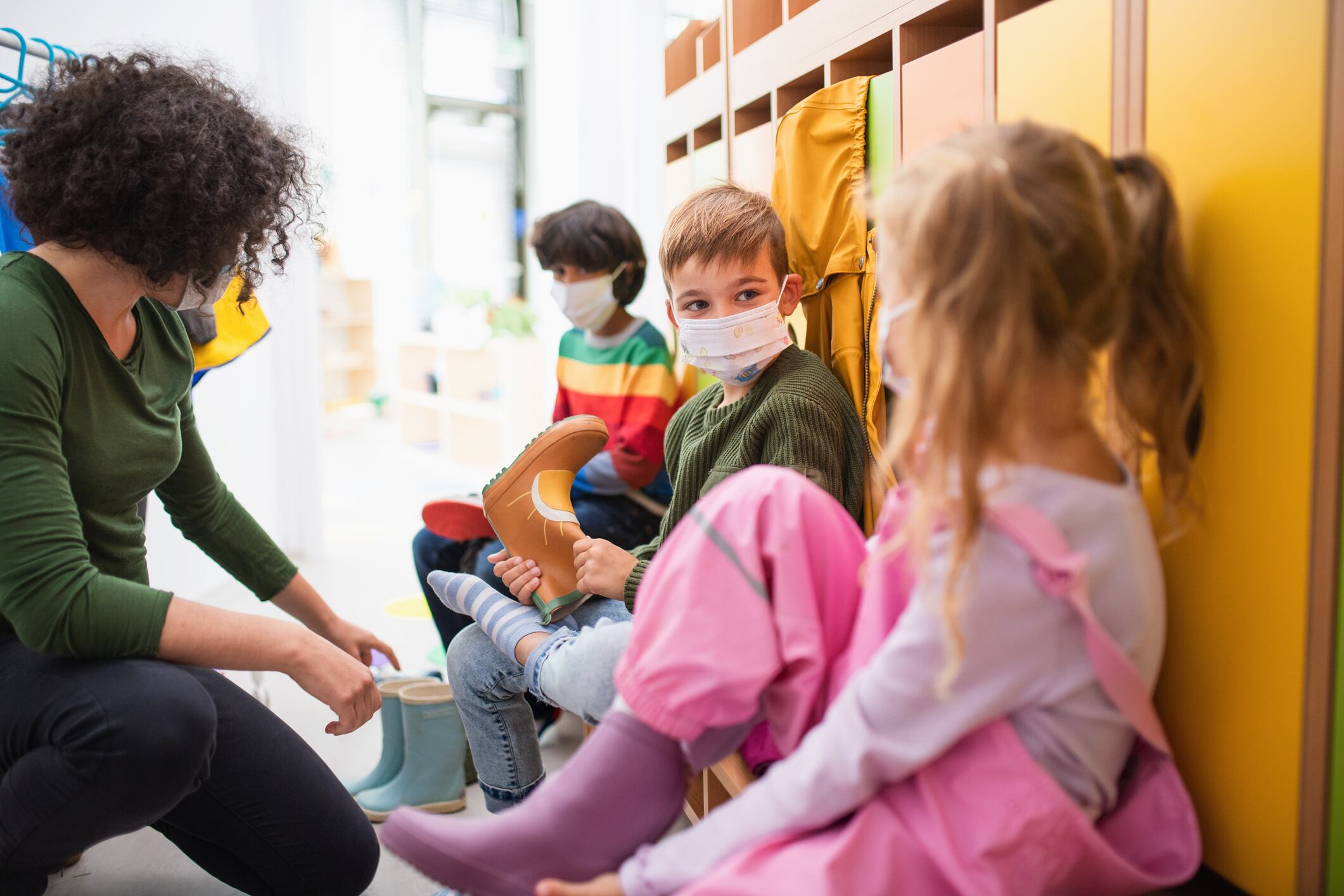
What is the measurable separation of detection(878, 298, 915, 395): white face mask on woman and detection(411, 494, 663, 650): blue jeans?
3.10ft

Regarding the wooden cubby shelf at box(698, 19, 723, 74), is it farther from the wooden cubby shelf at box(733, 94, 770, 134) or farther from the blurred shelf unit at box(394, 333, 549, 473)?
the blurred shelf unit at box(394, 333, 549, 473)

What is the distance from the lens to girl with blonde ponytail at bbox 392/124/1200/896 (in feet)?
2.39

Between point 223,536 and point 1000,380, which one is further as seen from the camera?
point 223,536

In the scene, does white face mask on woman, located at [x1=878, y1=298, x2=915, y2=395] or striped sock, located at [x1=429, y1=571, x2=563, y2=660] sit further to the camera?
striped sock, located at [x1=429, y1=571, x2=563, y2=660]

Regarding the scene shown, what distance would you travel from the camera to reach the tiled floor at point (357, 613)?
142 centimetres

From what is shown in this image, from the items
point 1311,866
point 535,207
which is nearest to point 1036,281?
point 1311,866

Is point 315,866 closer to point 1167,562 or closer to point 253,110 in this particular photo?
point 253,110

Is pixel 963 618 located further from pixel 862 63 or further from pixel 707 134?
pixel 707 134

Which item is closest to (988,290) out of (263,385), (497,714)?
(497,714)

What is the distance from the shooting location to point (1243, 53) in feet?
2.66

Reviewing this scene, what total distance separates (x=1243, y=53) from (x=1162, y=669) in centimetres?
56

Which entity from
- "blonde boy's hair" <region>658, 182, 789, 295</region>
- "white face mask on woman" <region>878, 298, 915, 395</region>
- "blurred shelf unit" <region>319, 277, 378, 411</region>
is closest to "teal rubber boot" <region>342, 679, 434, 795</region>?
"blonde boy's hair" <region>658, 182, 789, 295</region>

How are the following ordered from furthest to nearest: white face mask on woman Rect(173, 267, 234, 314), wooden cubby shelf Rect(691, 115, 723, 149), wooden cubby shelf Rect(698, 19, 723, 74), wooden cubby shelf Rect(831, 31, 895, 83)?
wooden cubby shelf Rect(691, 115, 723, 149), wooden cubby shelf Rect(698, 19, 723, 74), wooden cubby shelf Rect(831, 31, 895, 83), white face mask on woman Rect(173, 267, 234, 314)

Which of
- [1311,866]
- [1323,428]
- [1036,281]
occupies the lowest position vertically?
[1311,866]
